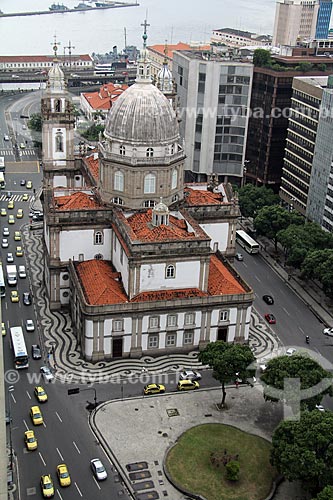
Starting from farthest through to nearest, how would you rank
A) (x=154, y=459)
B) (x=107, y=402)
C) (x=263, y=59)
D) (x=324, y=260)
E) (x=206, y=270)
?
(x=263, y=59) < (x=324, y=260) < (x=206, y=270) < (x=107, y=402) < (x=154, y=459)

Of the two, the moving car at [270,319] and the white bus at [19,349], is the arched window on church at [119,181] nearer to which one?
the white bus at [19,349]

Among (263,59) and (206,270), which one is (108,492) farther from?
(263,59)

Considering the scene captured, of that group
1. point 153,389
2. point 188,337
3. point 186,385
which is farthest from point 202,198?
point 153,389

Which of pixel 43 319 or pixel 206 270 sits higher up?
pixel 206 270

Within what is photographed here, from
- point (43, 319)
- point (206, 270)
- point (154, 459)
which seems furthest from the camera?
point (43, 319)

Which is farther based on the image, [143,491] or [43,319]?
[43,319]

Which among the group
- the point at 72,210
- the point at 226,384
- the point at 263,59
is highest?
the point at 263,59

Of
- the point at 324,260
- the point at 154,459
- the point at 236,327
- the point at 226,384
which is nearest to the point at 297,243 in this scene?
the point at 324,260
